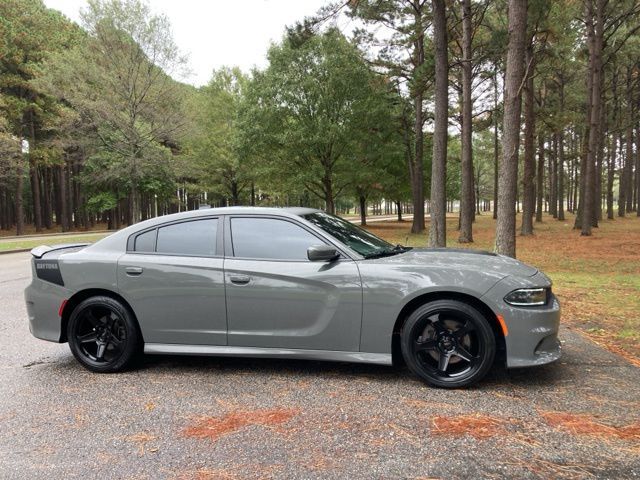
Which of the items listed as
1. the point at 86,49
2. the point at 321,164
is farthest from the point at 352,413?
the point at 86,49

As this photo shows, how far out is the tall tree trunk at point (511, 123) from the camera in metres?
7.59

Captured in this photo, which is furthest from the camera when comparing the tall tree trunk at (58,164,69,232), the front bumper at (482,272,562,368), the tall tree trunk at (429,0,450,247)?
the tall tree trunk at (58,164,69,232)

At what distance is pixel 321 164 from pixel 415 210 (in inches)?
245

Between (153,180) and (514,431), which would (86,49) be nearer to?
(153,180)

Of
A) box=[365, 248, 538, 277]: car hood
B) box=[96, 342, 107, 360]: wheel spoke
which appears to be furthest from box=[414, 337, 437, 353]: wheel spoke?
box=[96, 342, 107, 360]: wheel spoke

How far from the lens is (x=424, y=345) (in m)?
3.56

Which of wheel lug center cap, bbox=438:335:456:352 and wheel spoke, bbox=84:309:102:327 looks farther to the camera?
wheel spoke, bbox=84:309:102:327

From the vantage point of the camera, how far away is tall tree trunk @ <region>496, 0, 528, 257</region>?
759 centimetres

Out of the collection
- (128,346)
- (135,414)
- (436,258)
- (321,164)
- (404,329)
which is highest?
(321,164)

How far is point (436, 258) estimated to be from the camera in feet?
12.9

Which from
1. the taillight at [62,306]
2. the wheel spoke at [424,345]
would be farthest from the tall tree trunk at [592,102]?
the taillight at [62,306]

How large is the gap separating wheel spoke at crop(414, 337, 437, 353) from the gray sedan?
11mm

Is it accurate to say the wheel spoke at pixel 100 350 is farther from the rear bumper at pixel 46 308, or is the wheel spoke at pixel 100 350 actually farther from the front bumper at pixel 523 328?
the front bumper at pixel 523 328

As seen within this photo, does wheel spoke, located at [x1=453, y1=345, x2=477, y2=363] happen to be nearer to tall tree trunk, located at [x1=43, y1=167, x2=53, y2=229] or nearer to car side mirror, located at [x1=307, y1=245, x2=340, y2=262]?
car side mirror, located at [x1=307, y1=245, x2=340, y2=262]
